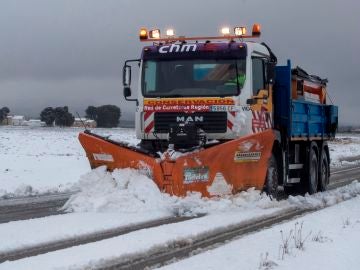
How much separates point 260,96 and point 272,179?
153 cm

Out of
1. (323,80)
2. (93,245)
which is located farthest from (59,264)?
(323,80)

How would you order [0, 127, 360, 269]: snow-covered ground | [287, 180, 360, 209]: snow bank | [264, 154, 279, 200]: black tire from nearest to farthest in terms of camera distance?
[0, 127, 360, 269]: snow-covered ground → [264, 154, 279, 200]: black tire → [287, 180, 360, 209]: snow bank

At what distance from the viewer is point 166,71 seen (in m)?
11.5

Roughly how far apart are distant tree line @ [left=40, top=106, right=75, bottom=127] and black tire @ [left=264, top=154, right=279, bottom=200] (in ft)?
285

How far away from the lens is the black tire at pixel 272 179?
11.3 m

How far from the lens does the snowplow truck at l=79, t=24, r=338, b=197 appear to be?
1035 cm

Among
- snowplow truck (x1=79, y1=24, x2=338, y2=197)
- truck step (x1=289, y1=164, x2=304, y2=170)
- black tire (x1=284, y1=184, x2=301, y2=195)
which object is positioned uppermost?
snowplow truck (x1=79, y1=24, x2=338, y2=197)

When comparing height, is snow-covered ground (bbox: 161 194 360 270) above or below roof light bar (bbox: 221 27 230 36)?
below

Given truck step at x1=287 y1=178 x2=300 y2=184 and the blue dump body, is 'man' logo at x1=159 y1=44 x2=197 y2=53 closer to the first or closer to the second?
the blue dump body

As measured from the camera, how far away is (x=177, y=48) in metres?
11.6

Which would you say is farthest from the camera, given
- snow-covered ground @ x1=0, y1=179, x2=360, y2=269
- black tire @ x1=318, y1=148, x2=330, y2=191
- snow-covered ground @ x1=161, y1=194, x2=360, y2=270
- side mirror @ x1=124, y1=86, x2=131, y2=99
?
black tire @ x1=318, y1=148, x2=330, y2=191

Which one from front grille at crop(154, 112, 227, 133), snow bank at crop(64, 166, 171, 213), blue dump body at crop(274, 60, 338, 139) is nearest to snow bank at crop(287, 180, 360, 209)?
blue dump body at crop(274, 60, 338, 139)

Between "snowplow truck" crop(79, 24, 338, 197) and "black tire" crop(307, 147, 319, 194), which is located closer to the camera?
"snowplow truck" crop(79, 24, 338, 197)

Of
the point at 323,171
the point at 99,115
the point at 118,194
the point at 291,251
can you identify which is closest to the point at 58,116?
the point at 99,115
